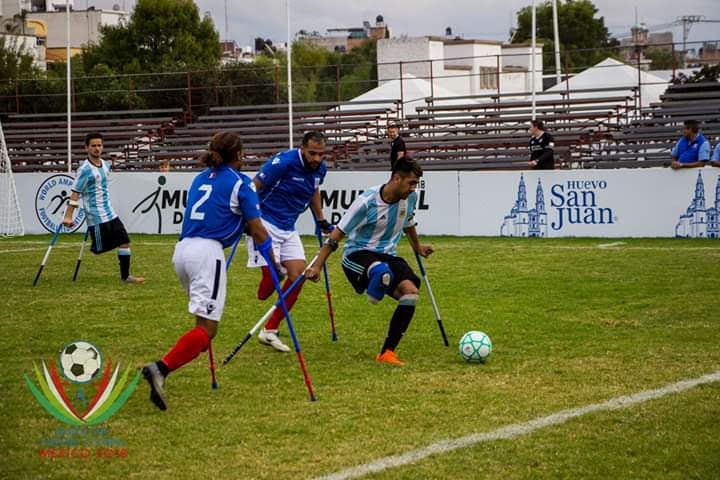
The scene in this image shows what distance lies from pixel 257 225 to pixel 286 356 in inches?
92.0

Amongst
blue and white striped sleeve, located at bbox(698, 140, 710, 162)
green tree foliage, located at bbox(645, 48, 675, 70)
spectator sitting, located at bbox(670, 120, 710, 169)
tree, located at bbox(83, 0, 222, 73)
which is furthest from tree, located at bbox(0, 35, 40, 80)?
green tree foliage, located at bbox(645, 48, 675, 70)

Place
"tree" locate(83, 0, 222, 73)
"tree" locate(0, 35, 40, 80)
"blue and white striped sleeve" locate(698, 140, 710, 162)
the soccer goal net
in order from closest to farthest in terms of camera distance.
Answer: "blue and white striped sleeve" locate(698, 140, 710, 162)
the soccer goal net
"tree" locate(0, 35, 40, 80)
"tree" locate(83, 0, 222, 73)

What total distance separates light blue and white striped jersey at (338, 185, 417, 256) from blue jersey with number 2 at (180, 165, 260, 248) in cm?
141

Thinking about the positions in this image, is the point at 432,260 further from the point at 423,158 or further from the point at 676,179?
the point at 423,158

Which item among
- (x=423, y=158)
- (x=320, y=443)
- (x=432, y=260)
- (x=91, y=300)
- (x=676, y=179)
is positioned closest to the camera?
(x=320, y=443)

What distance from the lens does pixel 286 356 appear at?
10.5 meters

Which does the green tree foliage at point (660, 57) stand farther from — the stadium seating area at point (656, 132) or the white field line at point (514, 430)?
the white field line at point (514, 430)

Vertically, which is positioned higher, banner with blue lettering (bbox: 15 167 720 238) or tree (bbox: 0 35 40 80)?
tree (bbox: 0 35 40 80)

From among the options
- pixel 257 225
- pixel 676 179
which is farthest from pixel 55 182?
pixel 257 225

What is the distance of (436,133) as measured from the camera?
33344 millimetres

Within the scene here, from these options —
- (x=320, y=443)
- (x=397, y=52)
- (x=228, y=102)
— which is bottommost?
(x=320, y=443)

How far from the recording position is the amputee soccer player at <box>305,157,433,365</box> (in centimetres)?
973

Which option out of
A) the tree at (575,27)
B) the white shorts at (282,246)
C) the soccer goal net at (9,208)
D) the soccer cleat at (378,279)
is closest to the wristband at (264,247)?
the soccer cleat at (378,279)

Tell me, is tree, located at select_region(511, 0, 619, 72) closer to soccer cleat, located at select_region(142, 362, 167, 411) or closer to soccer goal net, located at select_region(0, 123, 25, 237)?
soccer goal net, located at select_region(0, 123, 25, 237)
